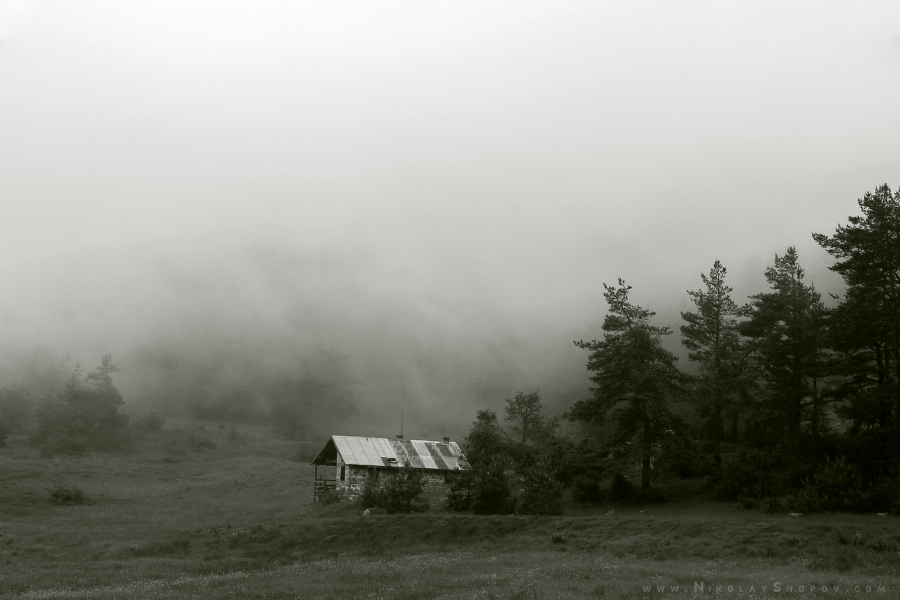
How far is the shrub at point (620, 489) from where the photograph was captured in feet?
154

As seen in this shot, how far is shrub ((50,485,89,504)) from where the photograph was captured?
55.8 metres

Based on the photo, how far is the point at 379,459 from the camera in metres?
58.0

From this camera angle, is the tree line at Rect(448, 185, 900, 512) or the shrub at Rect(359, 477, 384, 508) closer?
the tree line at Rect(448, 185, 900, 512)

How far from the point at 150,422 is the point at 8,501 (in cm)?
5617

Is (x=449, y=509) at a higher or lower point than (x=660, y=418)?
lower

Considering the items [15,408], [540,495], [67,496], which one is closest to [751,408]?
[540,495]

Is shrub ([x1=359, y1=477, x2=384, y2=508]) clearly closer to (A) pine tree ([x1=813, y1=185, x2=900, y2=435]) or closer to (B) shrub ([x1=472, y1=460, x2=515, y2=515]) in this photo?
(B) shrub ([x1=472, y1=460, x2=515, y2=515])

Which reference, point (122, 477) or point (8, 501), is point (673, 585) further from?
point (122, 477)

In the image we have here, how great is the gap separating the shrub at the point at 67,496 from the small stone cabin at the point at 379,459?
19.6 m

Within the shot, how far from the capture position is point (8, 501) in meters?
54.5

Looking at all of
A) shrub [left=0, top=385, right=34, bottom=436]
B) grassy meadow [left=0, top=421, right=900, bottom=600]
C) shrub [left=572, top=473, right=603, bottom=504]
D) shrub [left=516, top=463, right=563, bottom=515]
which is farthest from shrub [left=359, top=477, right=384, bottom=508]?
shrub [left=0, top=385, right=34, bottom=436]

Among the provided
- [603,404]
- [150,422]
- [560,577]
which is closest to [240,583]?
[560,577]

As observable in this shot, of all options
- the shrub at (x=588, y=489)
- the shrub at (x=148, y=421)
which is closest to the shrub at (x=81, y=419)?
the shrub at (x=148, y=421)

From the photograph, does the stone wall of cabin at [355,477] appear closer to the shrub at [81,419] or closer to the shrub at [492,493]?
the shrub at [492,493]
